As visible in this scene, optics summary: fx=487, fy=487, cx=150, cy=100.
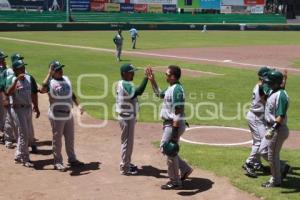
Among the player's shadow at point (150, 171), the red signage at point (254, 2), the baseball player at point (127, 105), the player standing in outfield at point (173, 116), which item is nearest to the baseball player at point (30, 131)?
the baseball player at point (127, 105)

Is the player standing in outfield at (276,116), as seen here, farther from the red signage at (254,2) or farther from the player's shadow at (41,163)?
the red signage at (254,2)

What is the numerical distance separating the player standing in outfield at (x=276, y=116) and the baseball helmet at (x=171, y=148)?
60.8 inches

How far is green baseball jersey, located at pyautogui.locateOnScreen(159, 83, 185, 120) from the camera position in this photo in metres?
8.09

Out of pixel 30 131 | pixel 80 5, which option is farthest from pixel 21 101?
pixel 80 5

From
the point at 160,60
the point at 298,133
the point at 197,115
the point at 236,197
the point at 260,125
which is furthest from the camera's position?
the point at 160,60

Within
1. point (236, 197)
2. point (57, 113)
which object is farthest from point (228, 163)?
point (57, 113)

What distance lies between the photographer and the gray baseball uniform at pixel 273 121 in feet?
26.3

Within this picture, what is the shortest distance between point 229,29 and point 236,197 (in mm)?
Answer: 64121

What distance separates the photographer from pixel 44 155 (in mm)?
10891

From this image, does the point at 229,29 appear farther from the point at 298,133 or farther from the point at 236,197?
the point at 236,197

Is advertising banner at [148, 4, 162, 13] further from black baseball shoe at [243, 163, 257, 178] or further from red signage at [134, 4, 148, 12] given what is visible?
black baseball shoe at [243, 163, 257, 178]

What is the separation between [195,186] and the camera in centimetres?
878

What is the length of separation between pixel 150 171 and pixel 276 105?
9.65ft

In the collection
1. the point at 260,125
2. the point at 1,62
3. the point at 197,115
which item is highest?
the point at 1,62
